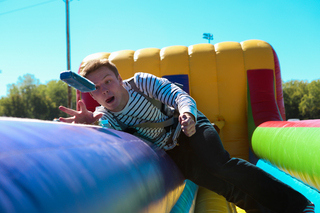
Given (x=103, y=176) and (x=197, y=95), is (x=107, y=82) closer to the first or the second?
(x=103, y=176)

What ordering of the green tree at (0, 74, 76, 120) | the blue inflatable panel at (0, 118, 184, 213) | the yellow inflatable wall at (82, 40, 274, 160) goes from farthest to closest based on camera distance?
the green tree at (0, 74, 76, 120)
the yellow inflatable wall at (82, 40, 274, 160)
the blue inflatable panel at (0, 118, 184, 213)

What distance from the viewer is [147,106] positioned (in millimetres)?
1171

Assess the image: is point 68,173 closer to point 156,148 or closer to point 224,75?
point 156,148

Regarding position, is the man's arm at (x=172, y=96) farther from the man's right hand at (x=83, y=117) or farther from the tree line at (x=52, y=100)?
the tree line at (x=52, y=100)

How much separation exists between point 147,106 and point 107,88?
0.65 feet

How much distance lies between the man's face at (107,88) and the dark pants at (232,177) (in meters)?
0.36

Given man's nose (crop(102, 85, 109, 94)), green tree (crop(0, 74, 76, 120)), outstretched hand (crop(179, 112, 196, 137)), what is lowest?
green tree (crop(0, 74, 76, 120))

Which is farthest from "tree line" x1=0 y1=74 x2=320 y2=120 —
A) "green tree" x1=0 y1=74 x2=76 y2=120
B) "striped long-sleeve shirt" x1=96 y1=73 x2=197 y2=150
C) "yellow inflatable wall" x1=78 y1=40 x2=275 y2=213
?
"striped long-sleeve shirt" x1=96 y1=73 x2=197 y2=150

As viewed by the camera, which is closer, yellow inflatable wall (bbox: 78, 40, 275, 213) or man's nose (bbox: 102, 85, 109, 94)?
man's nose (bbox: 102, 85, 109, 94)

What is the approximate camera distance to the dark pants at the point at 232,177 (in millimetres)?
1014

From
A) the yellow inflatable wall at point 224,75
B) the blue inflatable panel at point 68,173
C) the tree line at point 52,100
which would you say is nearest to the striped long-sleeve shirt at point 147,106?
the blue inflatable panel at point 68,173

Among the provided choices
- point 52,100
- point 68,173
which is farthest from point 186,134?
point 52,100

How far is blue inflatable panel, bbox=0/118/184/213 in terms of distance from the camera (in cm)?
34

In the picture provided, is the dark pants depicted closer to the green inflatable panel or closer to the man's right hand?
the green inflatable panel
